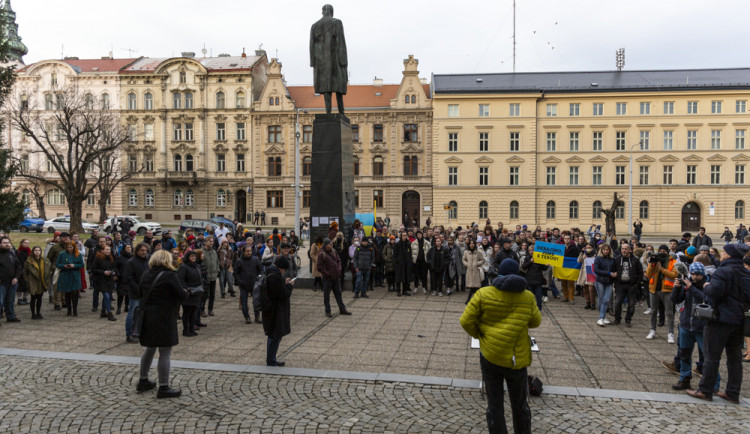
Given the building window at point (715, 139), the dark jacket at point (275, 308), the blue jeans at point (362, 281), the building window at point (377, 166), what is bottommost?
the blue jeans at point (362, 281)

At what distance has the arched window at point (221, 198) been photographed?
52312 mm

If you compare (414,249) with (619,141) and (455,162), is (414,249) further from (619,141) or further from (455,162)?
(619,141)

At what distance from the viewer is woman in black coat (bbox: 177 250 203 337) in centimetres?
969

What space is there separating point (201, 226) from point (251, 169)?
1886 centimetres

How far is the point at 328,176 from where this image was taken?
1581 centimetres

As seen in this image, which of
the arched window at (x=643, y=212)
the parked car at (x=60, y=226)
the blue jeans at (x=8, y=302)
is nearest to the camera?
the blue jeans at (x=8, y=302)

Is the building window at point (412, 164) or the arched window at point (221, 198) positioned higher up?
the building window at point (412, 164)

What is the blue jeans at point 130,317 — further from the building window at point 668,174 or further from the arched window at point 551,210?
Answer: the building window at point 668,174

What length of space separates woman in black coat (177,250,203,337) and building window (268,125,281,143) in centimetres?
4251

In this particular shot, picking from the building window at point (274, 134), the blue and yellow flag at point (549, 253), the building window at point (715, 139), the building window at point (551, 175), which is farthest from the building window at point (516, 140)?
the blue and yellow flag at point (549, 253)

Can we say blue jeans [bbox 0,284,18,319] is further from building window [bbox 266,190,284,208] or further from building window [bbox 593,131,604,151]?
building window [bbox 593,131,604,151]

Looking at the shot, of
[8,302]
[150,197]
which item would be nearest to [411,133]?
[150,197]

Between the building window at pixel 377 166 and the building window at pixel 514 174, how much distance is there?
12.3m

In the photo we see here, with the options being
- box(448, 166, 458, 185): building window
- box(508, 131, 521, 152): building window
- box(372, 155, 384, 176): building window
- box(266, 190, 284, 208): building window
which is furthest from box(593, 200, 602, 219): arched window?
box(266, 190, 284, 208): building window
